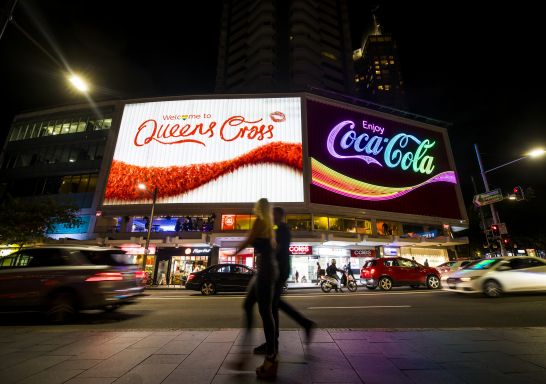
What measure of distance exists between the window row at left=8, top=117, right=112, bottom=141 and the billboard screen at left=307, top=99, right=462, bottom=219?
25.0m

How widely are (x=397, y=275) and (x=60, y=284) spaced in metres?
13.5

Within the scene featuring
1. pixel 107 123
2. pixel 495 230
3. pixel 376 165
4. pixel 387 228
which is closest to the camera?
pixel 495 230

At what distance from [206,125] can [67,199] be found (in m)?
16.9

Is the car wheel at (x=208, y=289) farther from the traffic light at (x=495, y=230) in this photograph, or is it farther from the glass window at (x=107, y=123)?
the glass window at (x=107, y=123)

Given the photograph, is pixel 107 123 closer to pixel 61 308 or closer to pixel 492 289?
pixel 61 308

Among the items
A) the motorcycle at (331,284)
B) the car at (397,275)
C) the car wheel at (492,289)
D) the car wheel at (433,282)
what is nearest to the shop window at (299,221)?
the motorcycle at (331,284)

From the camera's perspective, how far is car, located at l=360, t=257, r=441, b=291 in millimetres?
13242

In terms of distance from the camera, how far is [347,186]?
26.3 m

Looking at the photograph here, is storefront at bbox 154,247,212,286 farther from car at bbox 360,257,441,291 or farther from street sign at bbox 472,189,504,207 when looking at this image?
street sign at bbox 472,189,504,207

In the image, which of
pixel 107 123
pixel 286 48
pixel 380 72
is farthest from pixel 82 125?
pixel 380 72

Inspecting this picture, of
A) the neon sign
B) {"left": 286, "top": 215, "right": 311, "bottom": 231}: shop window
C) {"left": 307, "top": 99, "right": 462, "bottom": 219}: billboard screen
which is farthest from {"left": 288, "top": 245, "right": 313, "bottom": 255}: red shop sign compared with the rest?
the neon sign

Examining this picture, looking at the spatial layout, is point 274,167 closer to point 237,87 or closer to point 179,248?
point 179,248

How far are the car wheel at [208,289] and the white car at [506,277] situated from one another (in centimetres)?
1042

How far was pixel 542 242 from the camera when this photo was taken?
Result: 102 feet
